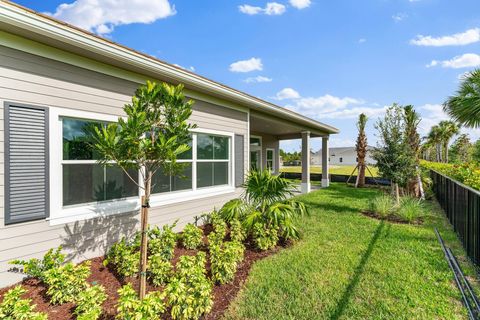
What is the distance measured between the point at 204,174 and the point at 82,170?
277 centimetres

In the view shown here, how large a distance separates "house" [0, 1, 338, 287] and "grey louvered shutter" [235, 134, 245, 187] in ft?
6.73

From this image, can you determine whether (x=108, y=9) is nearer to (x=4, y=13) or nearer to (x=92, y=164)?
(x=4, y=13)

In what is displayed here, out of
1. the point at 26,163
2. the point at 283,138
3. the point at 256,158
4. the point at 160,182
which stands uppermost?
the point at 283,138

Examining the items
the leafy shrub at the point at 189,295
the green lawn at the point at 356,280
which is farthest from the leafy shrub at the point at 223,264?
the leafy shrub at the point at 189,295

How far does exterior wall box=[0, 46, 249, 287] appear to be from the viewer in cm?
291

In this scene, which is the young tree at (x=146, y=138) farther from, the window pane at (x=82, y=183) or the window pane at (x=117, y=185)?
the window pane at (x=117, y=185)

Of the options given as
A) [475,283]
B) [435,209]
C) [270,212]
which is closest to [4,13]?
[270,212]

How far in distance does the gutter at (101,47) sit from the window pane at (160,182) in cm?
204

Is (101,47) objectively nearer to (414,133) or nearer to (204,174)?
(204,174)

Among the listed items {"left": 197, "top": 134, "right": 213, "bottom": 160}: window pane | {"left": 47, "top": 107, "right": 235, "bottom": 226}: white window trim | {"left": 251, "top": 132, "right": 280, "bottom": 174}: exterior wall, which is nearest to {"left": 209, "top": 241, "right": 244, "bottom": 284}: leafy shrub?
{"left": 47, "top": 107, "right": 235, "bottom": 226}: white window trim

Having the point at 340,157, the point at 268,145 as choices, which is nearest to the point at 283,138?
the point at 268,145

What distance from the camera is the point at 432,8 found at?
6.46 meters

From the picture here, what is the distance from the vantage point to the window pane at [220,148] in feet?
20.1

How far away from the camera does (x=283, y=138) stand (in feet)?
47.7
